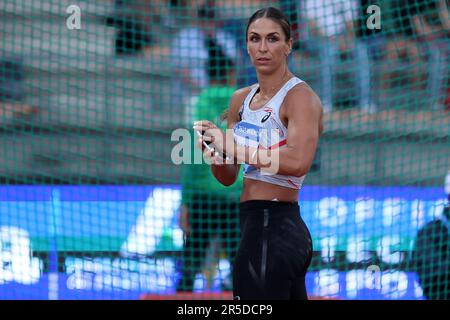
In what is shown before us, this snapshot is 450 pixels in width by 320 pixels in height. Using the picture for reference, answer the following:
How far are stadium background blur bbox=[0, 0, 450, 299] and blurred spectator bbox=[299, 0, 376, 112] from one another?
0.05 meters

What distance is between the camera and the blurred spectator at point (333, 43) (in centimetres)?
624

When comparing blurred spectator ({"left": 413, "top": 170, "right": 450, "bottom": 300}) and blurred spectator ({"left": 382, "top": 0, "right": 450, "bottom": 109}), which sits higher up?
blurred spectator ({"left": 382, "top": 0, "right": 450, "bottom": 109})

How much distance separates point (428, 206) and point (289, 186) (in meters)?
2.52

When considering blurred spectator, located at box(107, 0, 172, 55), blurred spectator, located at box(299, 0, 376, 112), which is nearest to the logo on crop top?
blurred spectator, located at box(299, 0, 376, 112)

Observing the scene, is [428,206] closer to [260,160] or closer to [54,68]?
[260,160]

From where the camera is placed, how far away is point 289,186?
3.59 meters

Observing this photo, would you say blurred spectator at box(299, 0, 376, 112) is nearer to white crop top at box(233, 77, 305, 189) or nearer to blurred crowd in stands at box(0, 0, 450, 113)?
blurred crowd in stands at box(0, 0, 450, 113)

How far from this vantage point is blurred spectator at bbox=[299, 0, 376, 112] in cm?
624

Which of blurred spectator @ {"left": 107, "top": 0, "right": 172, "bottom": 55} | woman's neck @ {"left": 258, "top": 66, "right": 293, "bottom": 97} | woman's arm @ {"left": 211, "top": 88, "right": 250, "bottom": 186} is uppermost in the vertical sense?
blurred spectator @ {"left": 107, "top": 0, "right": 172, "bottom": 55}

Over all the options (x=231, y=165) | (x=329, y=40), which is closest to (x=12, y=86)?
(x=329, y=40)

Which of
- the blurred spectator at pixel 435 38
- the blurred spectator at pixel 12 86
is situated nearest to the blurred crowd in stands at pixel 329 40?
the blurred spectator at pixel 435 38

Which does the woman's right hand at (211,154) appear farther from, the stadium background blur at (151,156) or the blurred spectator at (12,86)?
the blurred spectator at (12,86)

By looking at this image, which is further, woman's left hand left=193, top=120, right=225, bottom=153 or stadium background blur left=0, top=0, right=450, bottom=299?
stadium background blur left=0, top=0, right=450, bottom=299
